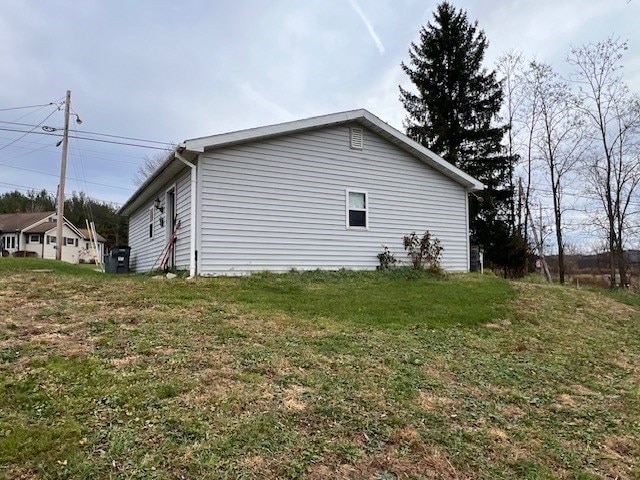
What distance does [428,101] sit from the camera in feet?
67.8

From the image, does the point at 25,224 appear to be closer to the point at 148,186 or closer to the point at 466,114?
the point at 148,186

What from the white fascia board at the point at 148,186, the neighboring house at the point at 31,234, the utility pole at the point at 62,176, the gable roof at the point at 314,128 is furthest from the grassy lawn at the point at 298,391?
the neighboring house at the point at 31,234

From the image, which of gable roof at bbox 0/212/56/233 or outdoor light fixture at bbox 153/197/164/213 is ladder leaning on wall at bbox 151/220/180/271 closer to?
outdoor light fixture at bbox 153/197/164/213

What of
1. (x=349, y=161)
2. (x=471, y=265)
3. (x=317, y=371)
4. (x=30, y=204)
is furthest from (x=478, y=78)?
(x=30, y=204)

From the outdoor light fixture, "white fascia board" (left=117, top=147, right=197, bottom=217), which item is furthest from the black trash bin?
the outdoor light fixture

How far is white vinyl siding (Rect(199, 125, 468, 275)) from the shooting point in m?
9.13

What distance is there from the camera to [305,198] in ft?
33.0

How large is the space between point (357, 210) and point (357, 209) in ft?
0.09

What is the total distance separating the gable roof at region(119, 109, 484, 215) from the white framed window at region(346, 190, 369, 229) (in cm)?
171

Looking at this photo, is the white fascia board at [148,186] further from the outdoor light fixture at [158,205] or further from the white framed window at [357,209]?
the white framed window at [357,209]

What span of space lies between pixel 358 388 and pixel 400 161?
8714 mm

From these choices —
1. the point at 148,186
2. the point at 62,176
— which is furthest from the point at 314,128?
the point at 62,176

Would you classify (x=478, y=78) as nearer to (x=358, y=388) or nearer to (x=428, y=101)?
(x=428, y=101)

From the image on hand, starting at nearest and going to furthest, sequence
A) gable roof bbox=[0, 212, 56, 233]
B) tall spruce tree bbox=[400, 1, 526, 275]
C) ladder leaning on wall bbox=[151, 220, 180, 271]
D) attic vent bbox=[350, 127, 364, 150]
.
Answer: ladder leaning on wall bbox=[151, 220, 180, 271]
attic vent bbox=[350, 127, 364, 150]
tall spruce tree bbox=[400, 1, 526, 275]
gable roof bbox=[0, 212, 56, 233]
